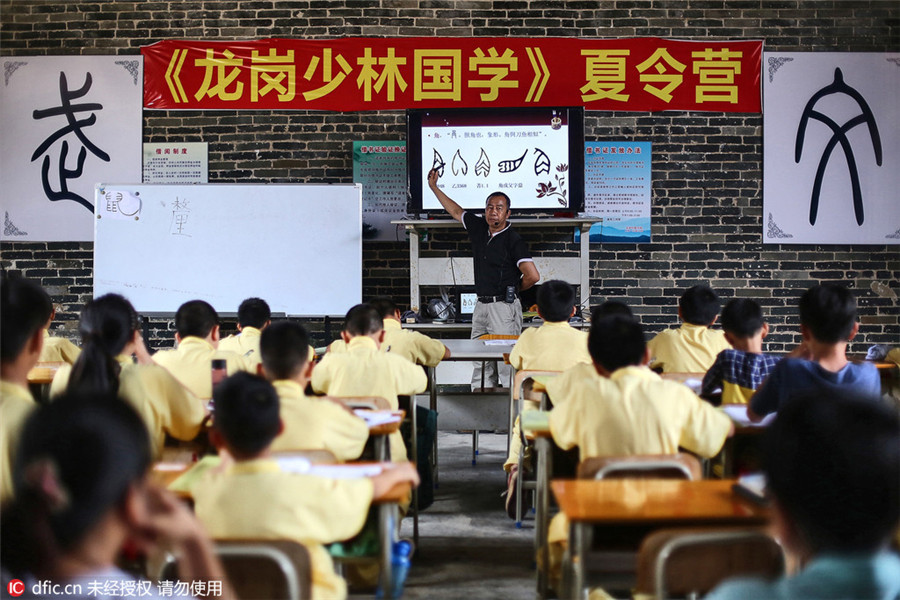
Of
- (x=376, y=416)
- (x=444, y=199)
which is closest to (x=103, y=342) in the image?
(x=376, y=416)

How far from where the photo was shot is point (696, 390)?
113 inches

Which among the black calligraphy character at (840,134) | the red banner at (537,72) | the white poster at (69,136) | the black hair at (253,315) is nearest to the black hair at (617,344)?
the black hair at (253,315)

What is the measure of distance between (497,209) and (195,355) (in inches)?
117

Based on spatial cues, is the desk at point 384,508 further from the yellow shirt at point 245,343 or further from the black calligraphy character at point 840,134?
the black calligraphy character at point 840,134

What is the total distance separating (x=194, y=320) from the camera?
3.09m

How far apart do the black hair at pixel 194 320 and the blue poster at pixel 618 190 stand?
11.9ft

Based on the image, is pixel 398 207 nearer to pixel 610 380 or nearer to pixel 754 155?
pixel 754 155

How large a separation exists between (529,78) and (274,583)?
533 cm

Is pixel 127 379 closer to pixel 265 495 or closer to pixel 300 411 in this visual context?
pixel 300 411

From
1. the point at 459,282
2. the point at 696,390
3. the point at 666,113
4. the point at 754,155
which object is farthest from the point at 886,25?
the point at 696,390

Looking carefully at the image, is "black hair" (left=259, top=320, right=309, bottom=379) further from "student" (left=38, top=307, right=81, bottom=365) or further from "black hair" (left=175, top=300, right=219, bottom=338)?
"student" (left=38, top=307, right=81, bottom=365)

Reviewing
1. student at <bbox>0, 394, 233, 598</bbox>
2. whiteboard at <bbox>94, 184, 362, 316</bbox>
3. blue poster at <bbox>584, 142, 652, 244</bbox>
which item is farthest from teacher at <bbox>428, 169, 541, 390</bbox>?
student at <bbox>0, 394, 233, 598</bbox>

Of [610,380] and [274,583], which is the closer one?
[274,583]

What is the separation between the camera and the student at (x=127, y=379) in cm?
228
